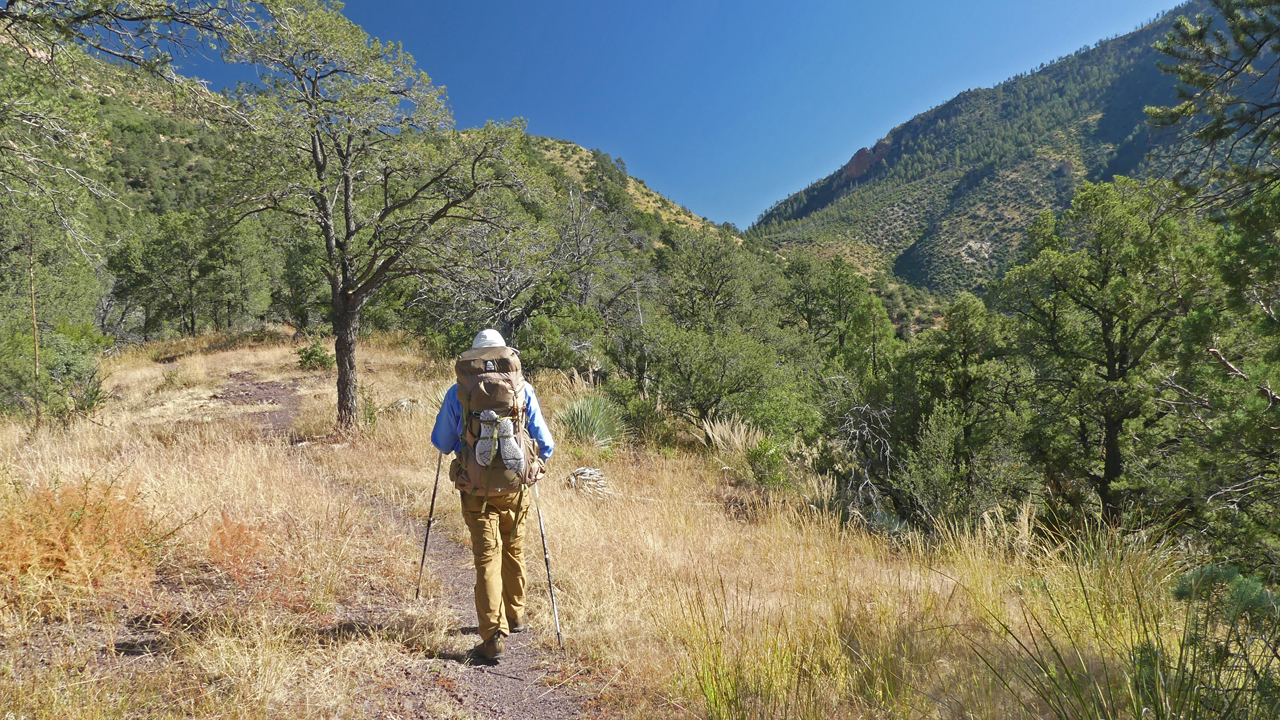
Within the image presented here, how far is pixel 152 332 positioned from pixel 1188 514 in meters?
44.7

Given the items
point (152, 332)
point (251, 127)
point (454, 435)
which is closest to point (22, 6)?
point (251, 127)

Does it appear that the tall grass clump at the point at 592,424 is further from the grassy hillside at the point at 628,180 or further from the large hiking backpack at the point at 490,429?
the grassy hillside at the point at 628,180

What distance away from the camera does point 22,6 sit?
405cm

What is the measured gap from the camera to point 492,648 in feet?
10.2

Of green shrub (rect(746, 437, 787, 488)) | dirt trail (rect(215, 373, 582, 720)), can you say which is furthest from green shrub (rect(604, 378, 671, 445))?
dirt trail (rect(215, 373, 582, 720))

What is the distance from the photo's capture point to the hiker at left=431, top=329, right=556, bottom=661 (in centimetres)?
308

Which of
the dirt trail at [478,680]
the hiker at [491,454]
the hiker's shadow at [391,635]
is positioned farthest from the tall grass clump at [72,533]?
the hiker at [491,454]

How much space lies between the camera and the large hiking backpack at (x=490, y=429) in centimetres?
306

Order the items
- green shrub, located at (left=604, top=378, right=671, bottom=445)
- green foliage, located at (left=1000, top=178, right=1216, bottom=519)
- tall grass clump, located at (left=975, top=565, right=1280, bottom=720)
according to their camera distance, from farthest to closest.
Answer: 1. green shrub, located at (left=604, top=378, right=671, bottom=445)
2. green foliage, located at (left=1000, top=178, right=1216, bottom=519)
3. tall grass clump, located at (left=975, top=565, right=1280, bottom=720)

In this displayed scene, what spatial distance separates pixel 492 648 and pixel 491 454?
1145mm

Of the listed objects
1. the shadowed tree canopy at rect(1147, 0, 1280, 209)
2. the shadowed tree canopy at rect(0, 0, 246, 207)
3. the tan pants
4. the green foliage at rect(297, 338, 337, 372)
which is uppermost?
the shadowed tree canopy at rect(0, 0, 246, 207)

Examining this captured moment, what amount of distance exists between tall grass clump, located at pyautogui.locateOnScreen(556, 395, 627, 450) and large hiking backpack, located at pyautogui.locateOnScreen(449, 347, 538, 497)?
544cm

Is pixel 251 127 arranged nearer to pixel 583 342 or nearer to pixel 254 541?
pixel 254 541

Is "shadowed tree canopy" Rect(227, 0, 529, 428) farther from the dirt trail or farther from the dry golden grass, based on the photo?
the dirt trail
